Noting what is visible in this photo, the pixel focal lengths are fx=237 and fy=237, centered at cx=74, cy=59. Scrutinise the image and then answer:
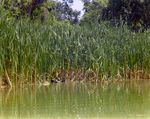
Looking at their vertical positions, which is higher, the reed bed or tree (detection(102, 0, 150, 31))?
tree (detection(102, 0, 150, 31))

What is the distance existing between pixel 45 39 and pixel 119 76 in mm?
1947

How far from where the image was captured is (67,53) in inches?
207

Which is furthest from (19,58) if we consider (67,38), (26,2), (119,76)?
(26,2)

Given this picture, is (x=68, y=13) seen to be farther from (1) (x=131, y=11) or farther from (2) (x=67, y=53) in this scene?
(2) (x=67, y=53)

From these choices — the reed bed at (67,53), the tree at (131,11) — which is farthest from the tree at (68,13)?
the reed bed at (67,53)

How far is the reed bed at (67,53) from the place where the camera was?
13.0 ft

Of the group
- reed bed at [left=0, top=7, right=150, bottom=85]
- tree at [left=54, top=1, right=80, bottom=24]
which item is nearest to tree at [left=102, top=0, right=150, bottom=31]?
reed bed at [left=0, top=7, right=150, bottom=85]

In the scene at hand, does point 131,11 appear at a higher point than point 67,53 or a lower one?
higher

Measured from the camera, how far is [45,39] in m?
4.64

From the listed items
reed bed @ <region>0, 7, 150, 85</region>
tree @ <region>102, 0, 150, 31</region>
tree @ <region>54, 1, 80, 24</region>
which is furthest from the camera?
tree @ <region>54, 1, 80, 24</region>

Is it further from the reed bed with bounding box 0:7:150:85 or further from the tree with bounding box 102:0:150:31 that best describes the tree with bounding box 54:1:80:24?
the reed bed with bounding box 0:7:150:85

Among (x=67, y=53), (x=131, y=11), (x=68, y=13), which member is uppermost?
(x=68, y=13)

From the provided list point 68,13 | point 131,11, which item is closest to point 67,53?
point 131,11

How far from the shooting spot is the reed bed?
156 inches
